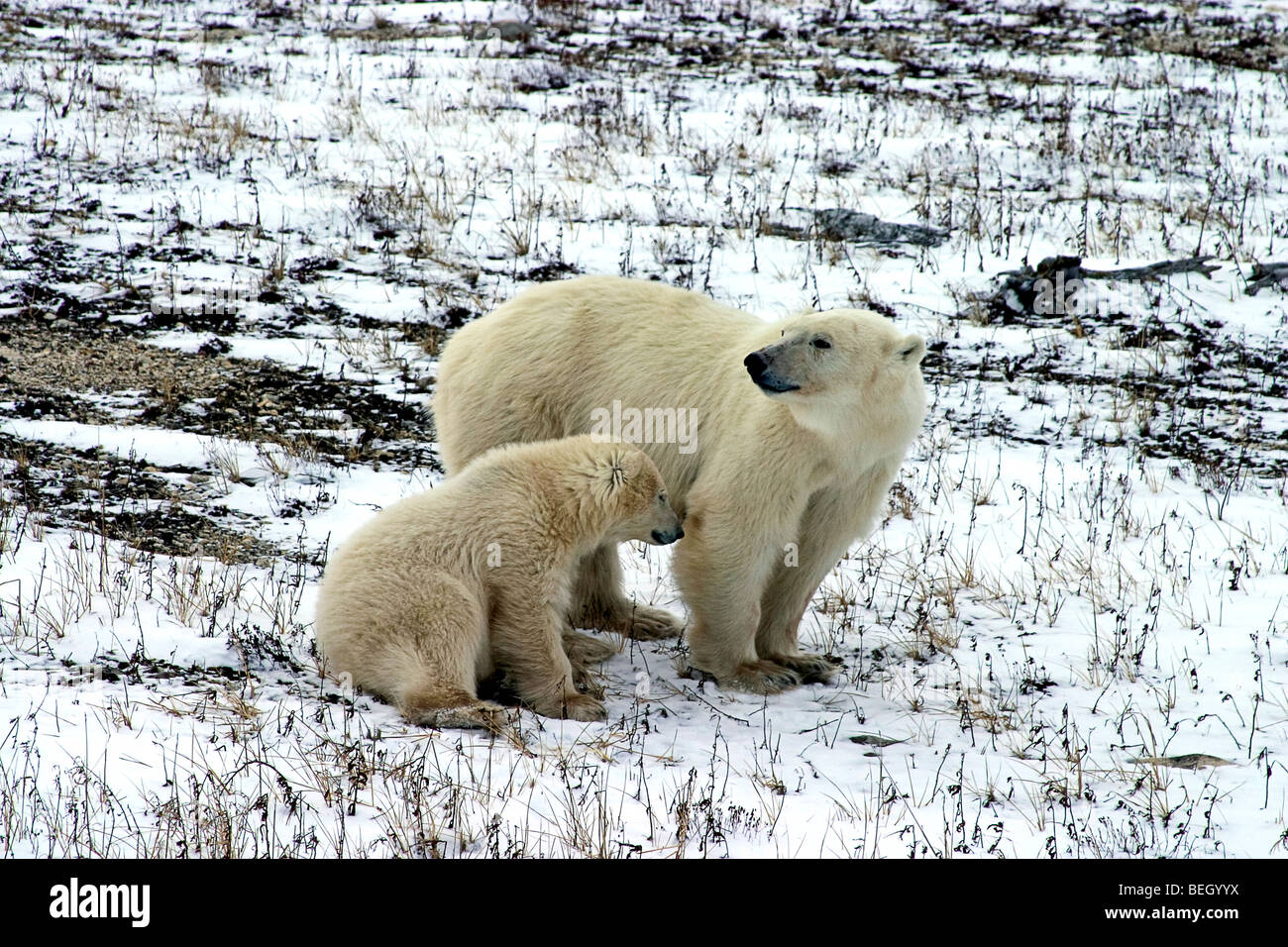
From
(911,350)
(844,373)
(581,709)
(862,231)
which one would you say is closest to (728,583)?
(581,709)

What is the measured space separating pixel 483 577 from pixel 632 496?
2.42 feet

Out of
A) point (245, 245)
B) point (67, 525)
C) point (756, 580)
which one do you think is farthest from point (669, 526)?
point (245, 245)

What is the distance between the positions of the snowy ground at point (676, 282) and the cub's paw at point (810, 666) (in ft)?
0.39

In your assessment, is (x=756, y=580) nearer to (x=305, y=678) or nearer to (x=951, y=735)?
(x=951, y=735)

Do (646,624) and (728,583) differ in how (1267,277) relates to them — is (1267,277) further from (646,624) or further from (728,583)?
(728,583)

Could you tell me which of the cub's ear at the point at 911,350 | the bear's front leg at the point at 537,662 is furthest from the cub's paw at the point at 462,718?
the cub's ear at the point at 911,350

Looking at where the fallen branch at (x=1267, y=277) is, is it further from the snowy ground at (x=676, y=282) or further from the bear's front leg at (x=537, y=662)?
the bear's front leg at (x=537, y=662)

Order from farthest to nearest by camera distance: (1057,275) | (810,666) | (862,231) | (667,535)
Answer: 1. (862,231)
2. (1057,275)
3. (810,666)
4. (667,535)

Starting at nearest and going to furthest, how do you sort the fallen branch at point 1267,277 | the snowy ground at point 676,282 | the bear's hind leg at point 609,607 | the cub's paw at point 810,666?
the snowy ground at point 676,282 → the cub's paw at point 810,666 → the bear's hind leg at point 609,607 → the fallen branch at point 1267,277

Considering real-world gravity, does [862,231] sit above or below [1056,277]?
above

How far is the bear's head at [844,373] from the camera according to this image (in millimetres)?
4941

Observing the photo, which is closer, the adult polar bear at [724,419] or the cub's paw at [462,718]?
the cub's paw at [462,718]

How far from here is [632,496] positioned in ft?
16.7

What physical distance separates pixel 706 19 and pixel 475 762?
18465mm
